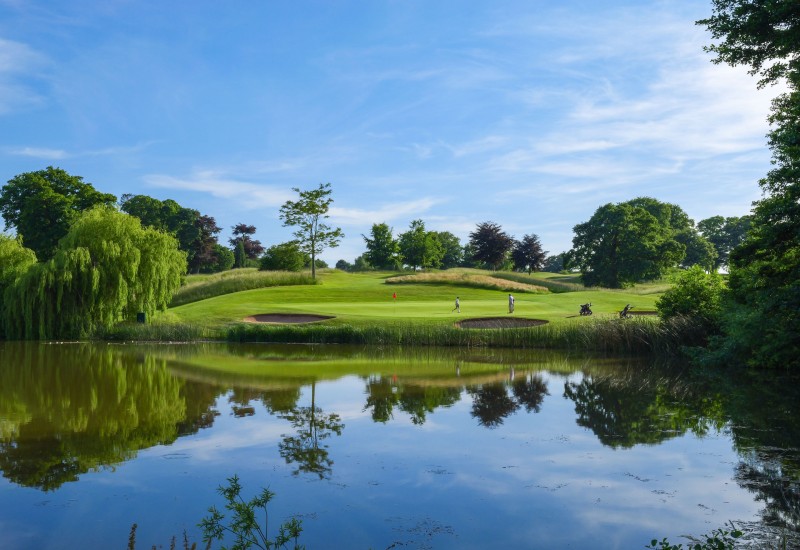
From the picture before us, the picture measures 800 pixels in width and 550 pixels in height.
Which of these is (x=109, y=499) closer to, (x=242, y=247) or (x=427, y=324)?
(x=427, y=324)

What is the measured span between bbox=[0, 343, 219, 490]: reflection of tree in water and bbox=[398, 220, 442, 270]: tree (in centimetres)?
5671

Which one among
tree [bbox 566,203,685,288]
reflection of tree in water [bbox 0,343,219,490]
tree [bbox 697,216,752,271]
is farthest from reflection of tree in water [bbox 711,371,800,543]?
tree [bbox 697,216,752,271]

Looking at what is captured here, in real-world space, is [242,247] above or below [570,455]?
above

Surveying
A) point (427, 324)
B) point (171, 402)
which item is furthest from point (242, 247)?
point (171, 402)

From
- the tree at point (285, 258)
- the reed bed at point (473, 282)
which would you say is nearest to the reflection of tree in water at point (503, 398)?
the reed bed at point (473, 282)

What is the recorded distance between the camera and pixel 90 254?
29672mm

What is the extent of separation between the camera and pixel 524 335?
1041 inches

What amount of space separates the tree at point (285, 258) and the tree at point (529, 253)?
26.9 meters

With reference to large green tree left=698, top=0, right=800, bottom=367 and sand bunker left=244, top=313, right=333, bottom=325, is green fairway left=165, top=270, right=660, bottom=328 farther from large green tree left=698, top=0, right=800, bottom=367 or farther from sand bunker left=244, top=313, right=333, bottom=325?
large green tree left=698, top=0, right=800, bottom=367

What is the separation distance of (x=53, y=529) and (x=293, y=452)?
3.50 metres

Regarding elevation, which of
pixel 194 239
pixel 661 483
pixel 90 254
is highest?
pixel 194 239

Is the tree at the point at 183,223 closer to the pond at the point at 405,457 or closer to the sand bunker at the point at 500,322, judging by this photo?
the sand bunker at the point at 500,322

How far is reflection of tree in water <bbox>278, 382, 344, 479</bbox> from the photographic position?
8.62 meters

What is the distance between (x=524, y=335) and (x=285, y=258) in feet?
129
